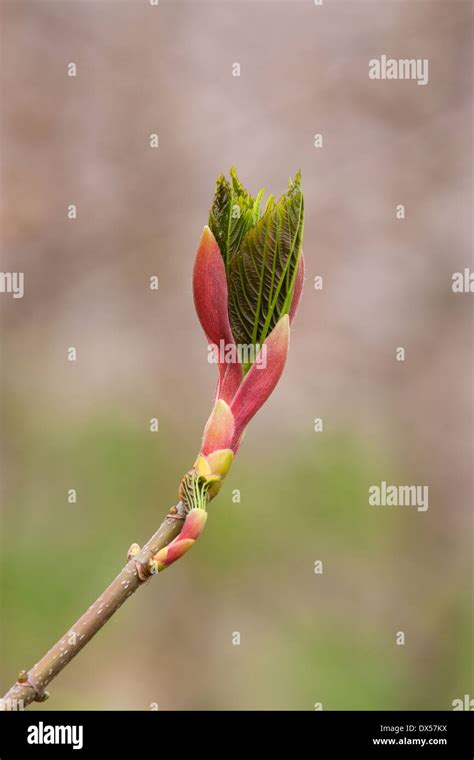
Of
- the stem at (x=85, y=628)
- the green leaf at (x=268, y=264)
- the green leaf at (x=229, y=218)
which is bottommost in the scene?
the stem at (x=85, y=628)

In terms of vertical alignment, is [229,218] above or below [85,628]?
above

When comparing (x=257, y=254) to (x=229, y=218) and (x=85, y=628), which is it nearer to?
(x=229, y=218)

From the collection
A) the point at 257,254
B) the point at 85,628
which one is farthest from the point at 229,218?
the point at 85,628

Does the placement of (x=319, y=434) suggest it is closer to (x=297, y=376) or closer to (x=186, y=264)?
(x=297, y=376)

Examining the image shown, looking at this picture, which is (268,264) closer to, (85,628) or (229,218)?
(229,218)

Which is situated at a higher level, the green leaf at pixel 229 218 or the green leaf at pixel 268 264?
the green leaf at pixel 229 218
